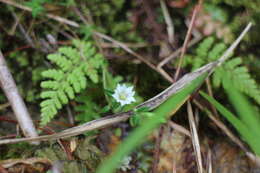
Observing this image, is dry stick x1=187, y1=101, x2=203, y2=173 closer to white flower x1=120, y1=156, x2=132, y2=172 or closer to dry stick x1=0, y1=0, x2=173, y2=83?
dry stick x1=0, y1=0, x2=173, y2=83

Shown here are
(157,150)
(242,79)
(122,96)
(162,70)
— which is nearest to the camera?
(122,96)

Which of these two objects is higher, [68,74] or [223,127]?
[68,74]

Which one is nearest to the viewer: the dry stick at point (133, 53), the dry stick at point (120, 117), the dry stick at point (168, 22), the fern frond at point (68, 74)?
the dry stick at point (120, 117)

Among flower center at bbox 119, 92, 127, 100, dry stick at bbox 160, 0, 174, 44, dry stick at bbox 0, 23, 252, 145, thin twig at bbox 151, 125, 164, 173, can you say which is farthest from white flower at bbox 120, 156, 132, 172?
dry stick at bbox 160, 0, 174, 44

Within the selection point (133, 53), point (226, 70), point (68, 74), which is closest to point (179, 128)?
point (226, 70)

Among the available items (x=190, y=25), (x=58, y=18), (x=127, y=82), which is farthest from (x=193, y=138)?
(x=58, y=18)

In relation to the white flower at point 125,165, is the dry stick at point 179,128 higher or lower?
higher

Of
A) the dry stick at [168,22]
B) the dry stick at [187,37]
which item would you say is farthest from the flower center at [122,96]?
the dry stick at [168,22]

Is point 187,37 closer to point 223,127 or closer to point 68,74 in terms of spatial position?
point 223,127

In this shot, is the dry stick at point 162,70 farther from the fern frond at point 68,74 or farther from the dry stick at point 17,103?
the dry stick at point 17,103

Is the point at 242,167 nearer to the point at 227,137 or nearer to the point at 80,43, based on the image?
the point at 227,137
